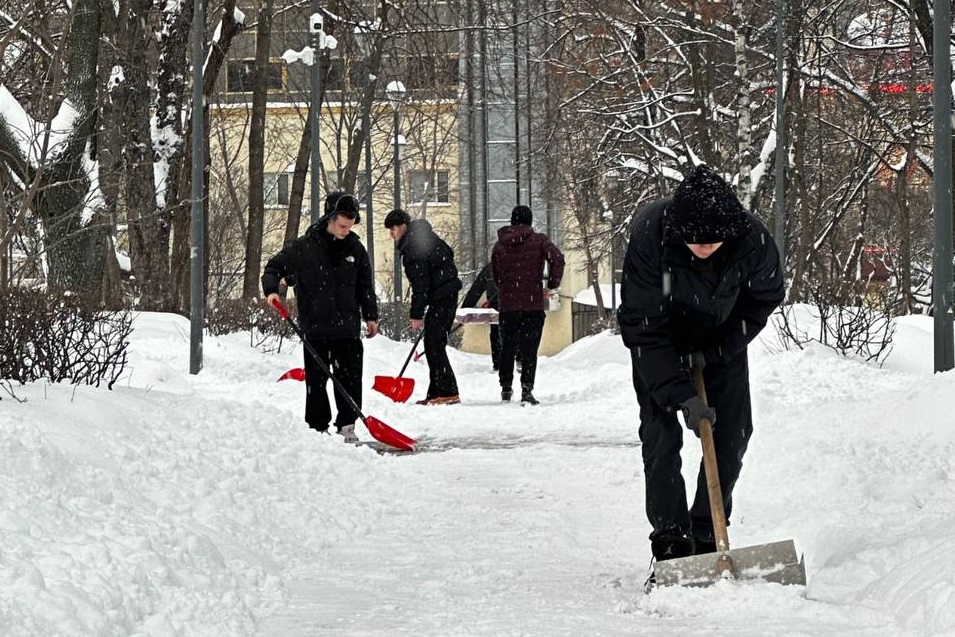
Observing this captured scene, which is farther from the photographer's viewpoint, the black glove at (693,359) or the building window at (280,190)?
the building window at (280,190)

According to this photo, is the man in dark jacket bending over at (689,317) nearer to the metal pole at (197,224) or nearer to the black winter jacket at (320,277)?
the black winter jacket at (320,277)

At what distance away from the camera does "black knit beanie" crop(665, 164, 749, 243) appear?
18.7 feet

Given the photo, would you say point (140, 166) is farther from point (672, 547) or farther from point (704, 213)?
point (704, 213)

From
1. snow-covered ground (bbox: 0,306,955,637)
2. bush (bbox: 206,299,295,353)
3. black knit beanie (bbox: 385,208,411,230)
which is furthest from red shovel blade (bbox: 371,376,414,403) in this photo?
bush (bbox: 206,299,295,353)

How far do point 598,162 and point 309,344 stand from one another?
21.1 meters

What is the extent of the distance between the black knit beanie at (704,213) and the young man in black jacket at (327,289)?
5.88m

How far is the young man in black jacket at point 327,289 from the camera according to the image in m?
11.6

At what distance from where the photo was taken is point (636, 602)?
600 cm

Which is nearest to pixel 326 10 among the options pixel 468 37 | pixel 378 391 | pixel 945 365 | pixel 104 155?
pixel 104 155

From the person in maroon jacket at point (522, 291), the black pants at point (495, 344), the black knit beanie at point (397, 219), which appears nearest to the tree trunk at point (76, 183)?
the black knit beanie at point (397, 219)

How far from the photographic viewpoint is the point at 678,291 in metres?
5.97

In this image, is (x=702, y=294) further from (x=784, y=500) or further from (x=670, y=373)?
(x=784, y=500)

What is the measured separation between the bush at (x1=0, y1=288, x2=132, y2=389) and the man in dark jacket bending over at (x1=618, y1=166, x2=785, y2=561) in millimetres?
4390

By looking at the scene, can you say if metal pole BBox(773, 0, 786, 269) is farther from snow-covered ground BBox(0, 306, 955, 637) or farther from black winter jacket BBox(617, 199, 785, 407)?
black winter jacket BBox(617, 199, 785, 407)
